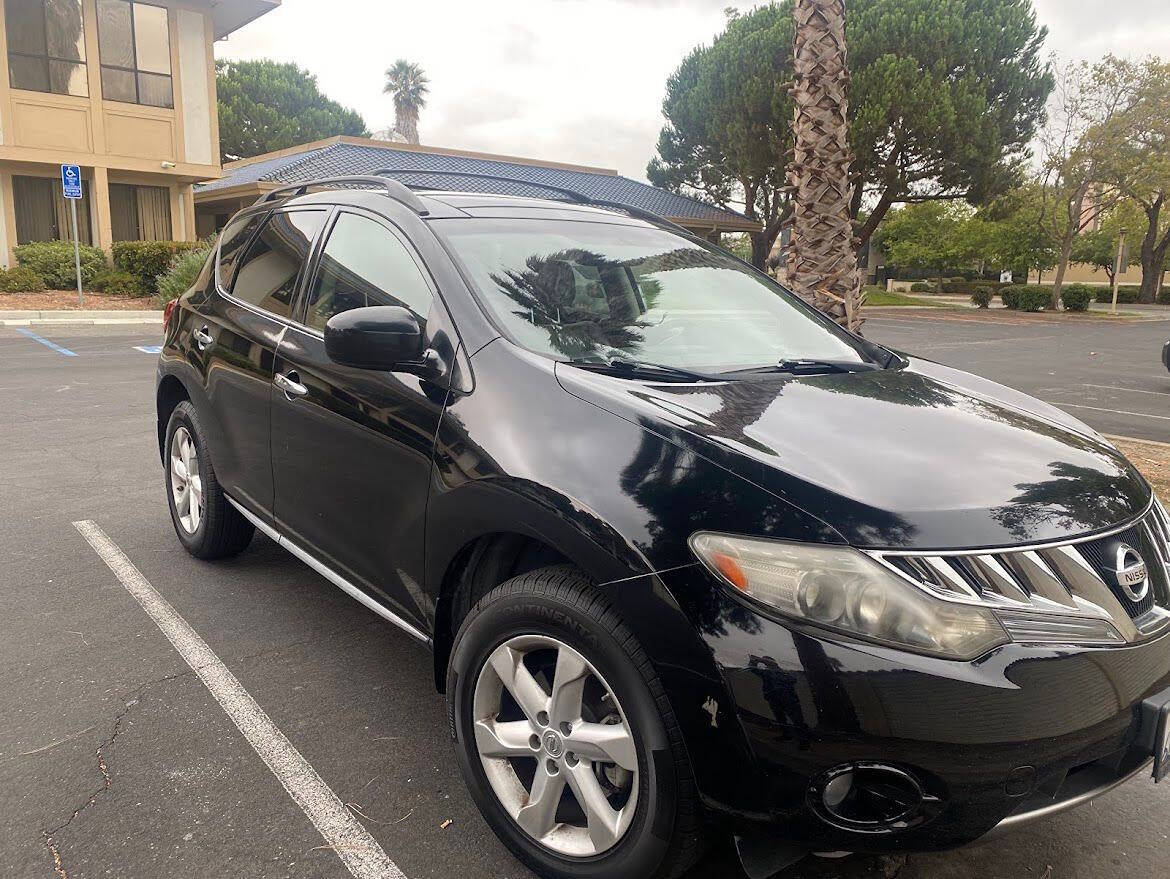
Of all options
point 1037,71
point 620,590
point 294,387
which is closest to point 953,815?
point 620,590

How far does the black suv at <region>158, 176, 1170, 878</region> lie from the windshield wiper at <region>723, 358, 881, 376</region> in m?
0.02

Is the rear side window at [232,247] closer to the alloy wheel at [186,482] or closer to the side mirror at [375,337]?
the alloy wheel at [186,482]

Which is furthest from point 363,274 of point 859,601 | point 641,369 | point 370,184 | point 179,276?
point 179,276

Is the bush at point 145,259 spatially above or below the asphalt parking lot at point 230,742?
above

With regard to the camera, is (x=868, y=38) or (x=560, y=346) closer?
(x=560, y=346)

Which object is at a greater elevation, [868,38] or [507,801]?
[868,38]

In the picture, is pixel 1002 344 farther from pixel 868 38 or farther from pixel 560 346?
pixel 560 346

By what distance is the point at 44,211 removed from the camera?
935 inches

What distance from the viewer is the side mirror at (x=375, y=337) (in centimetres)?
259

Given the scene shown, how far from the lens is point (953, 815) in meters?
1.81

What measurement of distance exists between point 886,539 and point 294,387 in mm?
2217

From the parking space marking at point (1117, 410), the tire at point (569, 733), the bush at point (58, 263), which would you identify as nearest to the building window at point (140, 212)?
the bush at point (58, 263)

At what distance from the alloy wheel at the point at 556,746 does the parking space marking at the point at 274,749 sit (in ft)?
1.37

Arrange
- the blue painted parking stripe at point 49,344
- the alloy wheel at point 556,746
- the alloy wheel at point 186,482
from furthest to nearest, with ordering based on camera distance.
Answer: the blue painted parking stripe at point 49,344
the alloy wheel at point 186,482
the alloy wheel at point 556,746
